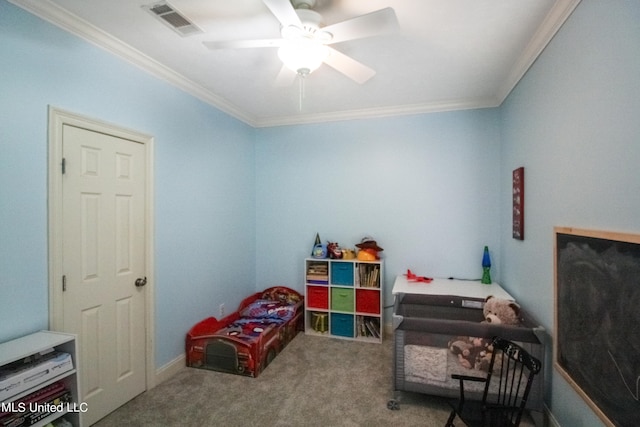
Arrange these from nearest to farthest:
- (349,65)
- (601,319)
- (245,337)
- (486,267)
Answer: (601,319)
(349,65)
(245,337)
(486,267)

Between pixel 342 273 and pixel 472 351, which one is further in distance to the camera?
pixel 342 273

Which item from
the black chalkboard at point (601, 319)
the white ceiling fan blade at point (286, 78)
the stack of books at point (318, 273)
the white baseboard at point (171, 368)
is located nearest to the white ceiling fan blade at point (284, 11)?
the white ceiling fan blade at point (286, 78)

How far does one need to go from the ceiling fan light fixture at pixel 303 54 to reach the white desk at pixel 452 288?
2.02m

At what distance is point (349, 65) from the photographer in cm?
179

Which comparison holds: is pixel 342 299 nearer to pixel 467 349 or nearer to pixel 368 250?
pixel 368 250

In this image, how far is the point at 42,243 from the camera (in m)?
1.66

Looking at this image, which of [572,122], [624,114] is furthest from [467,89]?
[624,114]

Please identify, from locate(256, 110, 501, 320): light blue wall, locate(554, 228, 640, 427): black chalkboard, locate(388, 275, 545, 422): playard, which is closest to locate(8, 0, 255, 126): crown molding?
locate(256, 110, 501, 320): light blue wall

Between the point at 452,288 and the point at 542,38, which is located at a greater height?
the point at 542,38

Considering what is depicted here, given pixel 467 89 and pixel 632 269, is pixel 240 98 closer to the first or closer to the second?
pixel 467 89

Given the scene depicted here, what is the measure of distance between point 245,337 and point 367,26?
2.54 metres

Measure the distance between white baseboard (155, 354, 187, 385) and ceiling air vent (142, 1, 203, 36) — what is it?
2.56m

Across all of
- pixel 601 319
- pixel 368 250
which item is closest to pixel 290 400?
pixel 368 250

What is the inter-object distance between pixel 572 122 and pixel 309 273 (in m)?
2.68
